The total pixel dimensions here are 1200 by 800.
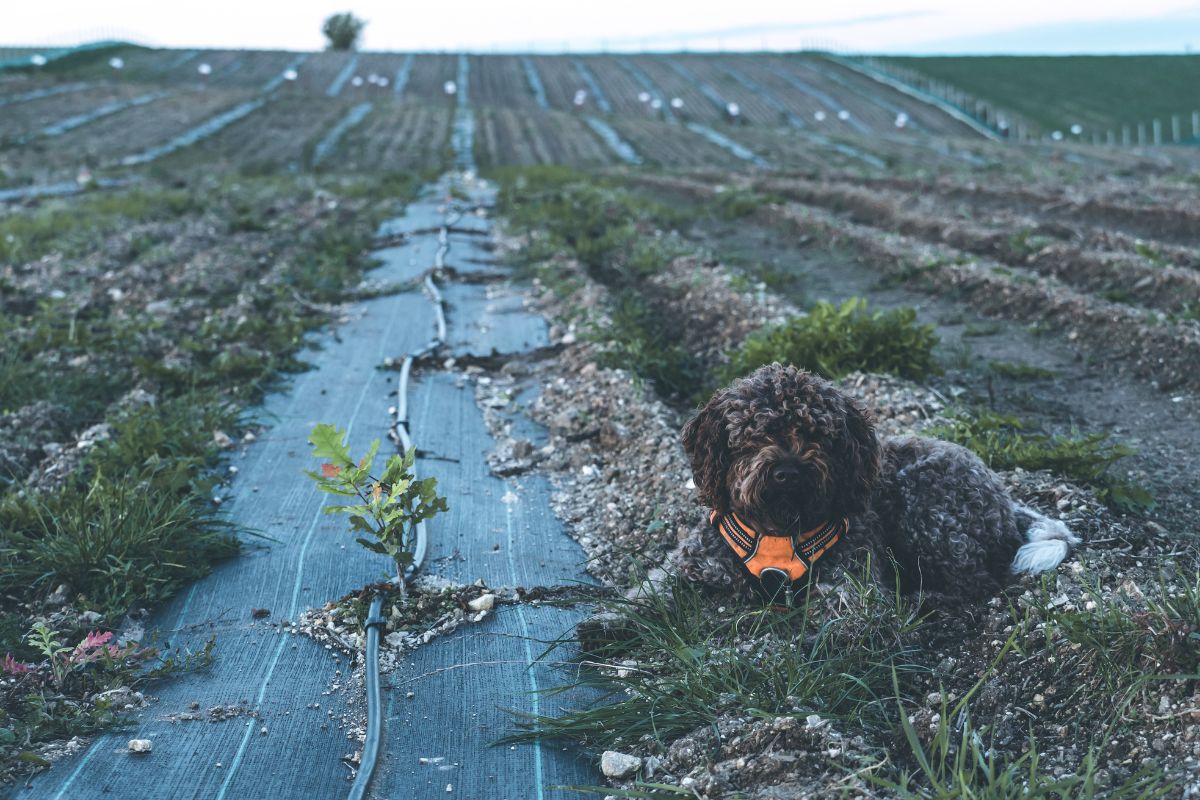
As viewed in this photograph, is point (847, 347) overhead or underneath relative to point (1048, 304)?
overhead

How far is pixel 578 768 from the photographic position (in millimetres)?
4008

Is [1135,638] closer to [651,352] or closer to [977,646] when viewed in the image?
[977,646]

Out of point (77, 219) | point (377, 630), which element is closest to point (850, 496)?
point (377, 630)

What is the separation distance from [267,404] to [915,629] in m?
5.84

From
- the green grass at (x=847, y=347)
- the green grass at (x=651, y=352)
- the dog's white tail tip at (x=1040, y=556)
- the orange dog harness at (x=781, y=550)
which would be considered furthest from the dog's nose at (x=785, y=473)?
the green grass at (x=651, y=352)

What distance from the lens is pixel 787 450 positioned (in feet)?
14.6

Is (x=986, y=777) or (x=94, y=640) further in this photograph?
(x=94, y=640)

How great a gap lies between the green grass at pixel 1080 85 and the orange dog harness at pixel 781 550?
170 ft

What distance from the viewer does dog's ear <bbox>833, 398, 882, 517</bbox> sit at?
454cm

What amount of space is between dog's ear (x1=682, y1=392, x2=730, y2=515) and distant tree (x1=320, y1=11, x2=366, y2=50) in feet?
319

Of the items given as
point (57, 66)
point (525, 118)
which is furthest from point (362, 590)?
point (57, 66)

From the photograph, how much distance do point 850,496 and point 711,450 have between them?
0.67 m

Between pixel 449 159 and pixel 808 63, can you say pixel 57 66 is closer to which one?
pixel 449 159

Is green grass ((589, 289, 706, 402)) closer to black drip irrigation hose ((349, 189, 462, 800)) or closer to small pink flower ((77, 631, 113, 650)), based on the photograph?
black drip irrigation hose ((349, 189, 462, 800))
